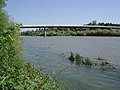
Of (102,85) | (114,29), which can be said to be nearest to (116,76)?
(102,85)

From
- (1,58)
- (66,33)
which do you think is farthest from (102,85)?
(66,33)

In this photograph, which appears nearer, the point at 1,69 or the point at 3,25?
the point at 1,69

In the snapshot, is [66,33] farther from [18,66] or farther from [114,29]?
[18,66]

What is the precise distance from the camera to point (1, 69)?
751 centimetres

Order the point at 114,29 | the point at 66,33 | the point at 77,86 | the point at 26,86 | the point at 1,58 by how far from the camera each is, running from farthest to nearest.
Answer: the point at 66,33 < the point at 114,29 < the point at 77,86 < the point at 1,58 < the point at 26,86

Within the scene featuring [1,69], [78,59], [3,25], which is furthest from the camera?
[78,59]

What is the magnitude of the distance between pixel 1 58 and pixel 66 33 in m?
139

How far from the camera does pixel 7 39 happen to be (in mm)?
9945

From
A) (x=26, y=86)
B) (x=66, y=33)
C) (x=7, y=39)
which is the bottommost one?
(x=66, y=33)

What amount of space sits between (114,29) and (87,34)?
47.8 ft

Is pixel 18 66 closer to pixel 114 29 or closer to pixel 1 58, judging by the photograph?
pixel 1 58

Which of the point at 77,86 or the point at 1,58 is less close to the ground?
the point at 1,58

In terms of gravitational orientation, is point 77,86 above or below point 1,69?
below

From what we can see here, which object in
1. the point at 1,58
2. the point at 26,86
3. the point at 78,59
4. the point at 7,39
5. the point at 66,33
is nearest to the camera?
the point at 26,86
